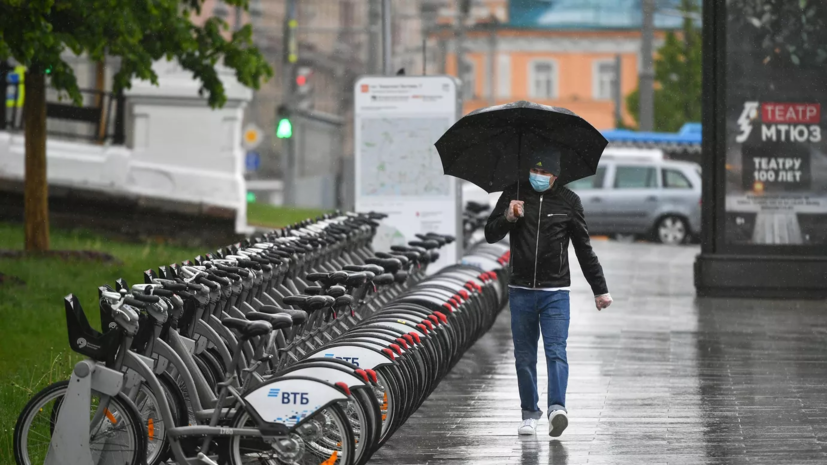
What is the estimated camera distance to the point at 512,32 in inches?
3002

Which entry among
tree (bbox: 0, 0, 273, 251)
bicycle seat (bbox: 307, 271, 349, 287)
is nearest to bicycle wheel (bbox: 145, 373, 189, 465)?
bicycle seat (bbox: 307, 271, 349, 287)

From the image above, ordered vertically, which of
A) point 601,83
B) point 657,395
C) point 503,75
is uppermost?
point 503,75

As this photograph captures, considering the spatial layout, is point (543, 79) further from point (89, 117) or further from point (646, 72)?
point (89, 117)

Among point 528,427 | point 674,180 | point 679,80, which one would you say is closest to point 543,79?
point 679,80

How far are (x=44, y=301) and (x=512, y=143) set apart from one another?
221 inches

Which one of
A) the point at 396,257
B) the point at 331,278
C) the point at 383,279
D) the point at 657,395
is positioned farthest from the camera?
the point at 396,257

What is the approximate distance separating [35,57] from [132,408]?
7637mm

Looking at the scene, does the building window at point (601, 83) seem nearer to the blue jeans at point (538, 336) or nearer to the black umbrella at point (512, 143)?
the black umbrella at point (512, 143)

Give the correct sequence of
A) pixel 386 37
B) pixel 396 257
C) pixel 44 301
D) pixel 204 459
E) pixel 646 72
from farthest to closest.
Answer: pixel 646 72
pixel 386 37
pixel 44 301
pixel 396 257
pixel 204 459

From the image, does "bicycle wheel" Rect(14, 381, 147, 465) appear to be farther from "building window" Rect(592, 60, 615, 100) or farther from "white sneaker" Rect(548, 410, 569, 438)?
"building window" Rect(592, 60, 615, 100)

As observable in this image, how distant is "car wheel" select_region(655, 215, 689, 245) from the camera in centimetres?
2888

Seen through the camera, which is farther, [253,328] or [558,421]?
[558,421]

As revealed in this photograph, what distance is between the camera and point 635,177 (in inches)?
1146

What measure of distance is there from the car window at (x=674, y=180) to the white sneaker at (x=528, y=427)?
826 inches
